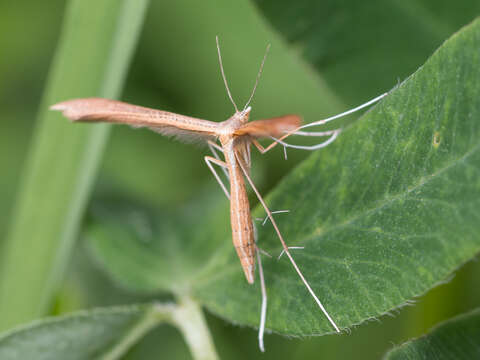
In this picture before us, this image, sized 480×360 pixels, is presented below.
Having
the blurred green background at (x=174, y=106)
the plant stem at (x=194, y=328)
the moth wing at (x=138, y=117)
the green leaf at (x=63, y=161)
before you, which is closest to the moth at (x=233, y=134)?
the moth wing at (x=138, y=117)

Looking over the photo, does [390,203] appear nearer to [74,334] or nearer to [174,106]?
[74,334]

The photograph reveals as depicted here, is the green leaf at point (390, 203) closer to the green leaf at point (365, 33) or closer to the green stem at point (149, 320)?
the green stem at point (149, 320)

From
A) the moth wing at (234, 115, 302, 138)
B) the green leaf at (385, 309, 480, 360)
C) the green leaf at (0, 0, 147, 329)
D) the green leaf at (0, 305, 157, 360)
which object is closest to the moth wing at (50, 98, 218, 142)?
the moth wing at (234, 115, 302, 138)

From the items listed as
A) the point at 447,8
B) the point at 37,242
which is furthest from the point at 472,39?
the point at 37,242

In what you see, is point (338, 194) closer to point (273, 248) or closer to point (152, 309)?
point (273, 248)

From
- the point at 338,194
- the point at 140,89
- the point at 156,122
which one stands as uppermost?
the point at 140,89

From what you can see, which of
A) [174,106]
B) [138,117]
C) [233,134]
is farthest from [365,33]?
[174,106]
